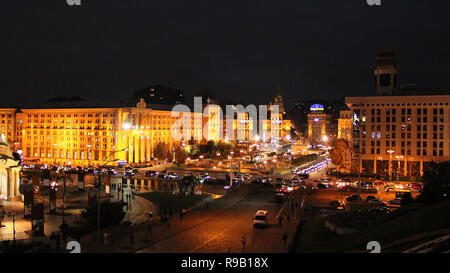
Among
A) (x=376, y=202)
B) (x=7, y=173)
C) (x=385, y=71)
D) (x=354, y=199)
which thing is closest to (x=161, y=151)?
(x=7, y=173)

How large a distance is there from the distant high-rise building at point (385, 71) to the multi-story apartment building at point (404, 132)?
37.2 ft

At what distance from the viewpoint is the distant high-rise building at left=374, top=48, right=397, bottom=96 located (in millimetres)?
79875

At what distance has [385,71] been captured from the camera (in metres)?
80.4

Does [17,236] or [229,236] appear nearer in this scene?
[229,236]

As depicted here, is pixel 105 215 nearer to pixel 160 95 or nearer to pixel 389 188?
pixel 389 188

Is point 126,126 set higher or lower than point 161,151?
higher

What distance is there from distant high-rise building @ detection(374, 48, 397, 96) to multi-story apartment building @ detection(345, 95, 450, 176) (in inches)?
446

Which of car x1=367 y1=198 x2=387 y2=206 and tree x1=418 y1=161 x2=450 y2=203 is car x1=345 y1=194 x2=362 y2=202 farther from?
tree x1=418 y1=161 x2=450 y2=203

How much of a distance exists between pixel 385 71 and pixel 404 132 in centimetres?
1789

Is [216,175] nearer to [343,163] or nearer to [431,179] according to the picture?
[343,163]

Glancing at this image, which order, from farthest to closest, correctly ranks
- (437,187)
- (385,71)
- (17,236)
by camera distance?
1. (385,71)
2. (17,236)
3. (437,187)

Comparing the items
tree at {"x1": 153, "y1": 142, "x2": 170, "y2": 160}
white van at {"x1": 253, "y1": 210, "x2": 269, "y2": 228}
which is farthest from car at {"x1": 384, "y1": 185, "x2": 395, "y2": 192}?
tree at {"x1": 153, "y1": 142, "x2": 170, "y2": 160}

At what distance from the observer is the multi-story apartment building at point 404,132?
64938 mm
